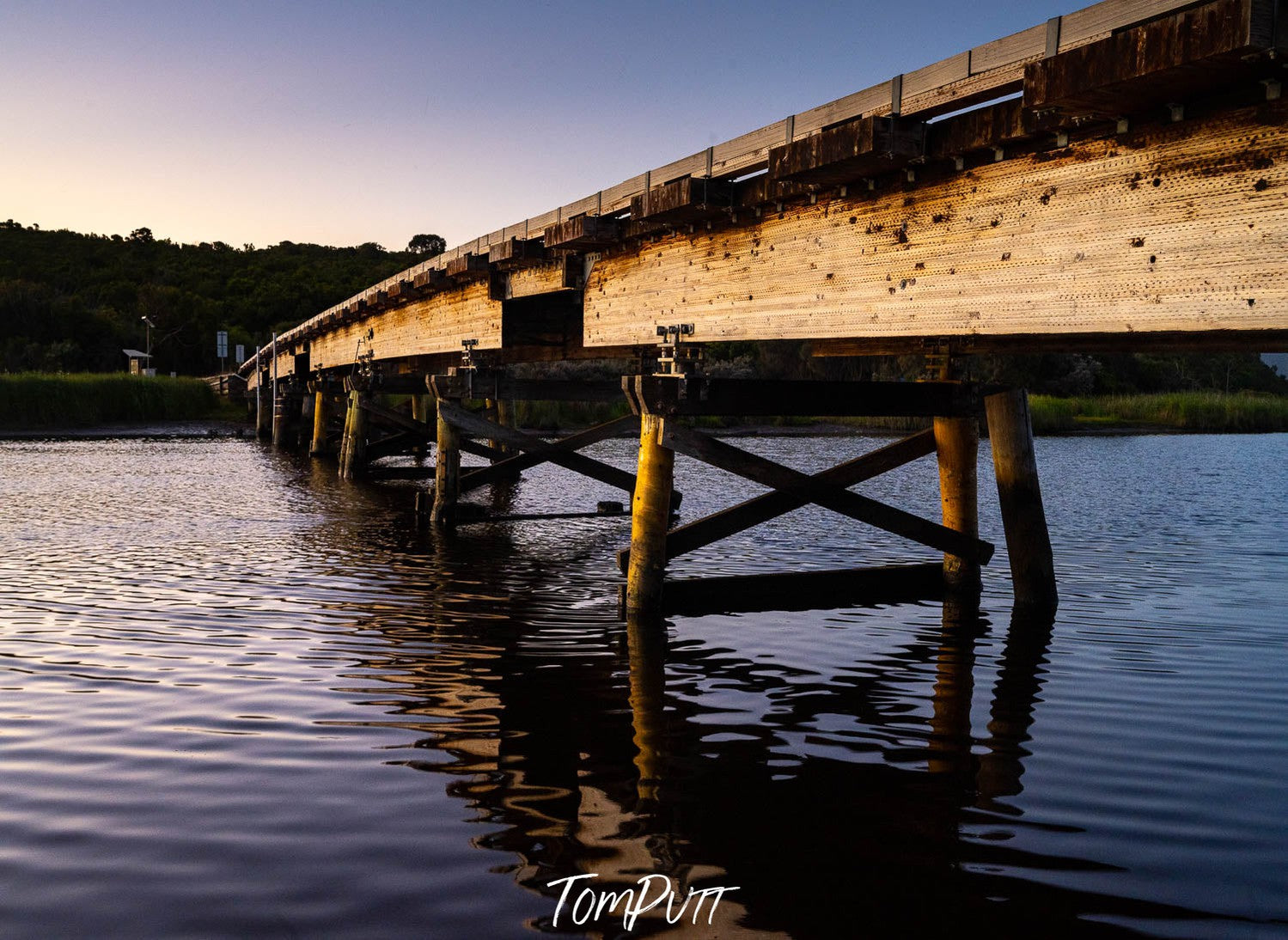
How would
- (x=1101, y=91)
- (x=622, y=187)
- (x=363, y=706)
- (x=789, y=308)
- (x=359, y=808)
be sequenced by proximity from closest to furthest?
(x=359, y=808) → (x=1101, y=91) → (x=363, y=706) → (x=789, y=308) → (x=622, y=187)

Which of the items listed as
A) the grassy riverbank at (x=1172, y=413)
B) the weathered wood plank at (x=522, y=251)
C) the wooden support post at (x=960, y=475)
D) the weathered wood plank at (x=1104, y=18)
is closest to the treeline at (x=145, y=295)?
the grassy riverbank at (x=1172, y=413)

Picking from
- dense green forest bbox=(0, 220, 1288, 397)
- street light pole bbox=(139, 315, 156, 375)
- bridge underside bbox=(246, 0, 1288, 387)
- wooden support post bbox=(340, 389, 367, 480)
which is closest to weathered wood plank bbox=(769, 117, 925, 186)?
bridge underside bbox=(246, 0, 1288, 387)

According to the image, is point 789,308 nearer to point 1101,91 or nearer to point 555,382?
point 1101,91

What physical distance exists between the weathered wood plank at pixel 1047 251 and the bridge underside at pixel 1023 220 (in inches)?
0.5

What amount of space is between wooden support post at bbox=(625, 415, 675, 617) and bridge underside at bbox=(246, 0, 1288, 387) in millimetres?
1704

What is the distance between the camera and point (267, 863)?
4996 mm

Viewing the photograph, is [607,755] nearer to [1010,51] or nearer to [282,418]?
[1010,51]

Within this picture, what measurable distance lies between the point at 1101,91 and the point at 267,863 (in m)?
6.46

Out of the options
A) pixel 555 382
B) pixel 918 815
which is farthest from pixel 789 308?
pixel 555 382

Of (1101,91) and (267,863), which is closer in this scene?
(267,863)

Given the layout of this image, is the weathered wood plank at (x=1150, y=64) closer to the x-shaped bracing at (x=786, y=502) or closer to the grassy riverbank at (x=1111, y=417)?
the x-shaped bracing at (x=786, y=502)

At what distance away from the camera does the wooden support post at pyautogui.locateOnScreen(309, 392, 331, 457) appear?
38.3 meters

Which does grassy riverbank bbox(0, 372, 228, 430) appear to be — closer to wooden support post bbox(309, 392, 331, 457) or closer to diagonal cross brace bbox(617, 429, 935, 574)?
wooden support post bbox(309, 392, 331, 457)

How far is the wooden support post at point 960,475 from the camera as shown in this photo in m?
11.1
